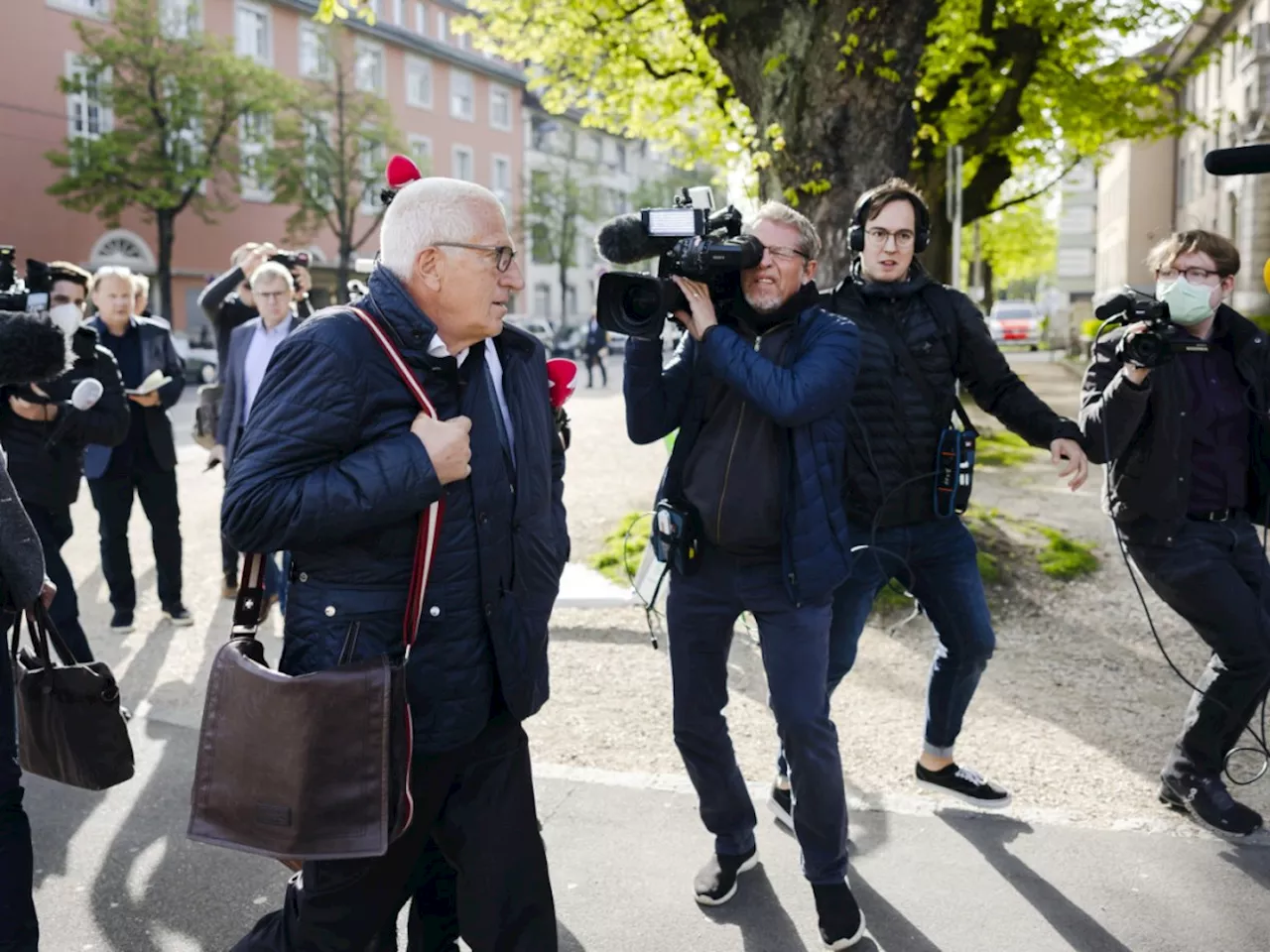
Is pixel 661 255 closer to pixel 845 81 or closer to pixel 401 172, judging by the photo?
pixel 401 172

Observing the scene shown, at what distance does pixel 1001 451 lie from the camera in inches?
527

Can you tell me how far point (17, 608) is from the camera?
3.07 metres

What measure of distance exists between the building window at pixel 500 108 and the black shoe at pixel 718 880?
54.3 m

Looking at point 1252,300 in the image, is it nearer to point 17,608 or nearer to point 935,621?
point 935,621

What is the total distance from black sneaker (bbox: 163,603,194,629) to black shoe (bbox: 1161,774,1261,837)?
5073 mm

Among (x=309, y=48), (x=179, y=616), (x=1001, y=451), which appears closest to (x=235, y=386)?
(x=179, y=616)

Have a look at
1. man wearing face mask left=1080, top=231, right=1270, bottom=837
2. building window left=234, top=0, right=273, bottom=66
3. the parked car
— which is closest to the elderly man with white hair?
man wearing face mask left=1080, top=231, right=1270, bottom=837

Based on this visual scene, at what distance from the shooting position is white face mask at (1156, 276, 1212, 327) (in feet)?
12.9

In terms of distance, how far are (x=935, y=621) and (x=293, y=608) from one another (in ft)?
7.88

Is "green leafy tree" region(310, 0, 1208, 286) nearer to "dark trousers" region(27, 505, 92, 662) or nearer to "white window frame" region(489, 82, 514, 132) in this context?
"dark trousers" region(27, 505, 92, 662)

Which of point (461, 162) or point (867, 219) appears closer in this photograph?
point (867, 219)

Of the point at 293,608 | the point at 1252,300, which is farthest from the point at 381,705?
the point at 1252,300

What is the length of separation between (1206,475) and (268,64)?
138ft

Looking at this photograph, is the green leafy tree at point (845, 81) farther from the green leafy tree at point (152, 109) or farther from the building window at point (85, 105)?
the building window at point (85, 105)
